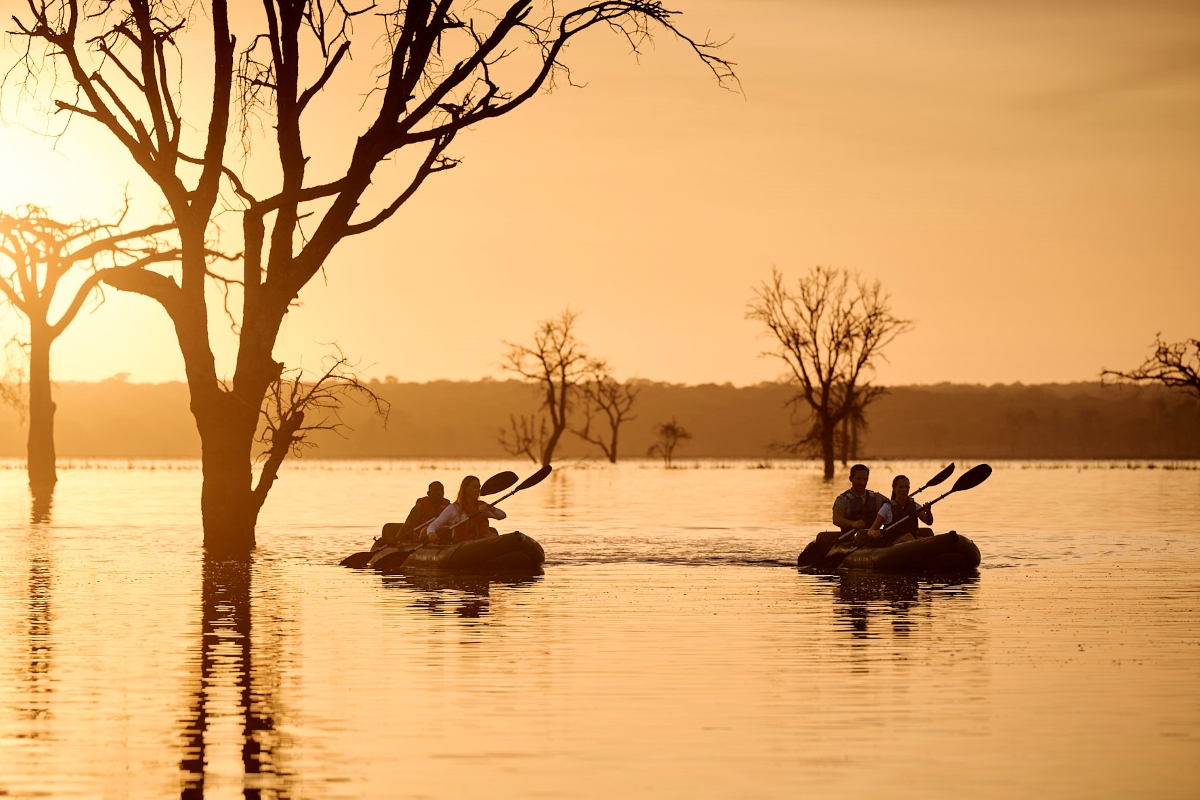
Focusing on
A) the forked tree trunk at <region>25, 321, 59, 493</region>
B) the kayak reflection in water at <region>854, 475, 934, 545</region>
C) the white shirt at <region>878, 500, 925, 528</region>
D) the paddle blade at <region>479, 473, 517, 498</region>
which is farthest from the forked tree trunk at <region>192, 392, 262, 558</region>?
the forked tree trunk at <region>25, 321, 59, 493</region>

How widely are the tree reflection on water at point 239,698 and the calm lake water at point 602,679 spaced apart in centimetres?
4

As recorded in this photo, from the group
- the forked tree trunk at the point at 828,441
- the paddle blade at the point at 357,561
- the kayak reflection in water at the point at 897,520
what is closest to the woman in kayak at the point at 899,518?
the kayak reflection in water at the point at 897,520

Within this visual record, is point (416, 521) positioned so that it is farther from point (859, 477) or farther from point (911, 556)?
point (911, 556)

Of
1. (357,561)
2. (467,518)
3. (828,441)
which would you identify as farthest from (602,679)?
(828,441)

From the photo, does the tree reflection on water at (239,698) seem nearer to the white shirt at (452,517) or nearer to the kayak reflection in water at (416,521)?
the white shirt at (452,517)

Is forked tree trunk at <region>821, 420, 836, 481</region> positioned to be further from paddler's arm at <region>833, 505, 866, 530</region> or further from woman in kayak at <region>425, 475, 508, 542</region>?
woman in kayak at <region>425, 475, 508, 542</region>

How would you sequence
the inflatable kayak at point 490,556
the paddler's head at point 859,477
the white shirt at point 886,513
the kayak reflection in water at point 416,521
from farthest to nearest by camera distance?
the kayak reflection in water at point 416,521 < the white shirt at point 886,513 < the paddler's head at point 859,477 < the inflatable kayak at point 490,556

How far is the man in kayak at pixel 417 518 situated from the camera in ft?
87.4

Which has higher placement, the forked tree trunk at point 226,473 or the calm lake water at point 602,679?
the forked tree trunk at point 226,473

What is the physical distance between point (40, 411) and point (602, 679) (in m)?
42.6

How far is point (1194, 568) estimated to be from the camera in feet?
83.4

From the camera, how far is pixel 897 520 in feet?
84.1

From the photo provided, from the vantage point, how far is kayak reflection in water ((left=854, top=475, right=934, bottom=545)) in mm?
25359

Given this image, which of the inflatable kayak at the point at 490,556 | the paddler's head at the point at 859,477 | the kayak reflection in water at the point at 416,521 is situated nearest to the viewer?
the inflatable kayak at the point at 490,556
